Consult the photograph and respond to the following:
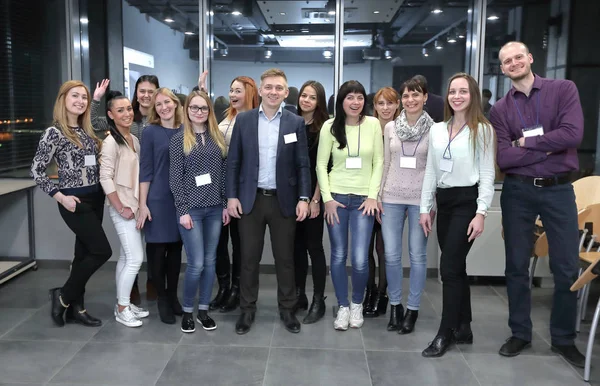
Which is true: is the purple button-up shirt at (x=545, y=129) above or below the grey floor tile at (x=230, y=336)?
above

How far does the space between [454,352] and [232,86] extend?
2.21 metres

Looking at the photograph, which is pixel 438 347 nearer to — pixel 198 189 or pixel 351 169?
pixel 351 169

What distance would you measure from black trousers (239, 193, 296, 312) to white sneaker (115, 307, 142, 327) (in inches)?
Answer: 27.4

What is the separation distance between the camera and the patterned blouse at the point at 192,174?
3160 mm

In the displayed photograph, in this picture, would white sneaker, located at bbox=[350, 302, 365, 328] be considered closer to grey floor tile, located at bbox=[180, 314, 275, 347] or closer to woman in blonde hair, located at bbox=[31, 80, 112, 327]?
grey floor tile, located at bbox=[180, 314, 275, 347]

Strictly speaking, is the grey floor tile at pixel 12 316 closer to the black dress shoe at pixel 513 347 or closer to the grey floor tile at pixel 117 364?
the grey floor tile at pixel 117 364

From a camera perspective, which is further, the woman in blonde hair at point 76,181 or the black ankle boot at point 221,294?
the black ankle boot at point 221,294

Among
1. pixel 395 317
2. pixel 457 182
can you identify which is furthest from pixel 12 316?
pixel 457 182

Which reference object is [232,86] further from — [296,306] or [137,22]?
[137,22]

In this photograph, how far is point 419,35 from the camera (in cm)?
Answer: 524

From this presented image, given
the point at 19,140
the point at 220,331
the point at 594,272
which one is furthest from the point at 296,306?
the point at 19,140

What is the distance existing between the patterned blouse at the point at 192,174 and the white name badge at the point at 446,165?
1330mm

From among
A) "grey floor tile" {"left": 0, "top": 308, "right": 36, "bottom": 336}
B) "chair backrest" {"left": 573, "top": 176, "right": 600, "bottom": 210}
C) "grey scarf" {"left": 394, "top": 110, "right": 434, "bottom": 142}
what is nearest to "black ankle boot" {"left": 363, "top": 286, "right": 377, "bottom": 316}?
"grey scarf" {"left": 394, "top": 110, "right": 434, "bottom": 142}

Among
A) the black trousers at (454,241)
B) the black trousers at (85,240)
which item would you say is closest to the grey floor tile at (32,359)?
the black trousers at (85,240)
